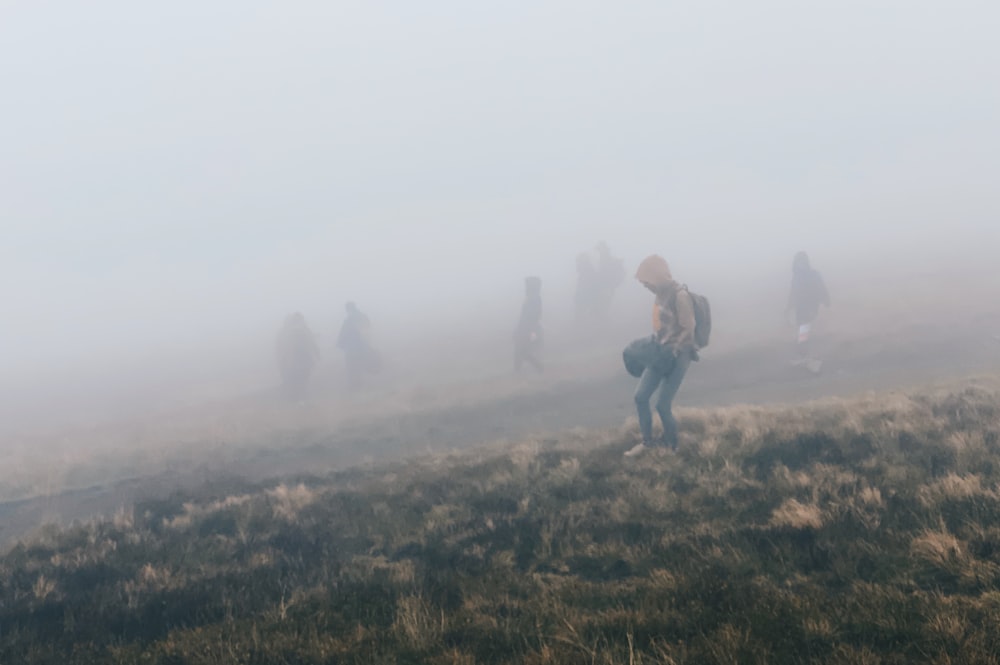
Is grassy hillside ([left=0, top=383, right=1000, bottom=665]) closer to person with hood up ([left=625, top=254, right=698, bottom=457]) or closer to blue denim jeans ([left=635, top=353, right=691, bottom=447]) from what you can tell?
blue denim jeans ([left=635, top=353, right=691, bottom=447])

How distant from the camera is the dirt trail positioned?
573 inches

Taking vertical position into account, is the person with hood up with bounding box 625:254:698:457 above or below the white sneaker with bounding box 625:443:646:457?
above

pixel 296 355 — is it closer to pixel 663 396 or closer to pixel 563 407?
pixel 563 407

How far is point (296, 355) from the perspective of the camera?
26.2 meters

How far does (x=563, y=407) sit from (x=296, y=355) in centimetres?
1170

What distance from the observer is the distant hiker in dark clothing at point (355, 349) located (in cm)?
2764

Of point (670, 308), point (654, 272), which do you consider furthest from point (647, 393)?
point (654, 272)

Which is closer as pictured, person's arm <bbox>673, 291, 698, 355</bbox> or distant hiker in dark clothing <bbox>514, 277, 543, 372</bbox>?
person's arm <bbox>673, 291, 698, 355</bbox>

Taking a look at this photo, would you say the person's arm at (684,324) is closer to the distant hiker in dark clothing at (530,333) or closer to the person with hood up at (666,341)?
the person with hood up at (666,341)

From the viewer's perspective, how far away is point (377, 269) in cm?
8775

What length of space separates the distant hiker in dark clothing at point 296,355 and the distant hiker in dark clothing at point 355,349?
1548 mm

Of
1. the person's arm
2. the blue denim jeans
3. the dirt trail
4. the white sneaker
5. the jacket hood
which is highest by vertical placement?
the jacket hood

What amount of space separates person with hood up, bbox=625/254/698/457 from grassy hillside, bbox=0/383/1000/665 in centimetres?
61

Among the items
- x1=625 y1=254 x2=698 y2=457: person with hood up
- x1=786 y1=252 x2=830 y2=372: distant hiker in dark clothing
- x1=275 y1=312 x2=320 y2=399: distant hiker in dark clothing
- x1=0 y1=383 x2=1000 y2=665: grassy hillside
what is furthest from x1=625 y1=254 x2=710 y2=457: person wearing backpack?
x1=275 y1=312 x2=320 y2=399: distant hiker in dark clothing
